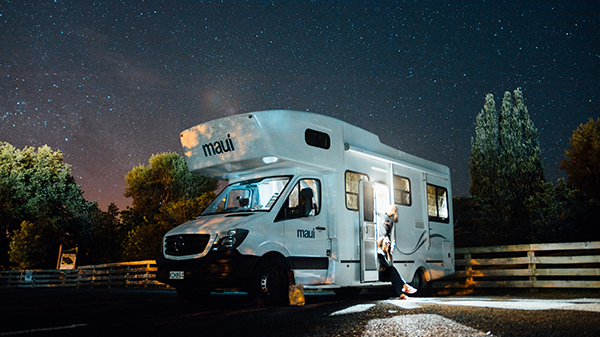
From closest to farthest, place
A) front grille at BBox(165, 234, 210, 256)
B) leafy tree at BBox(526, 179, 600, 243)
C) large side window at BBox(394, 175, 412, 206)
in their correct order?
1. front grille at BBox(165, 234, 210, 256)
2. large side window at BBox(394, 175, 412, 206)
3. leafy tree at BBox(526, 179, 600, 243)

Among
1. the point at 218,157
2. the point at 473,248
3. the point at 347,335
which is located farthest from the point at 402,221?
the point at 347,335

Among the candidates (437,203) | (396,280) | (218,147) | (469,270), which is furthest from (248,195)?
(469,270)

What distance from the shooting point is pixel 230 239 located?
750 cm

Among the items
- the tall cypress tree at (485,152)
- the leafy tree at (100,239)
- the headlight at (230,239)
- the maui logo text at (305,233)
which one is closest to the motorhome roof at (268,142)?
the maui logo text at (305,233)

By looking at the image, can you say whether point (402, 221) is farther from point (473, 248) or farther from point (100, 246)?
point (100, 246)

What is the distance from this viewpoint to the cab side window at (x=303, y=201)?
8250mm

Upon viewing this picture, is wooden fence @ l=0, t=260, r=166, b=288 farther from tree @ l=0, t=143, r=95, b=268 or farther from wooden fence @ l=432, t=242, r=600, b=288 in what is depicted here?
wooden fence @ l=432, t=242, r=600, b=288

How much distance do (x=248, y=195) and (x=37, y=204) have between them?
3067 cm

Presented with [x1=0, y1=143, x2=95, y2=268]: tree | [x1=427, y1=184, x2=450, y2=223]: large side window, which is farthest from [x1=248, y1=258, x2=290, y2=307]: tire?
[x1=0, y1=143, x2=95, y2=268]: tree

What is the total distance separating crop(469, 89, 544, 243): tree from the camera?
39.4 meters

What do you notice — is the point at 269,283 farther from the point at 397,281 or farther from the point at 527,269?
the point at 527,269

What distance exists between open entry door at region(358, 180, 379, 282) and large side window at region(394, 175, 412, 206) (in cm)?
86

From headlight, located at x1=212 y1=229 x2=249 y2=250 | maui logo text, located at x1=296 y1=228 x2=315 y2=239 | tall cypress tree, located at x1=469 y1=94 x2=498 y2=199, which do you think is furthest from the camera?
tall cypress tree, located at x1=469 y1=94 x2=498 y2=199

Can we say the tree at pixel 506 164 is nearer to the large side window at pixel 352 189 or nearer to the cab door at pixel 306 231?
the large side window at pixel 352 189
